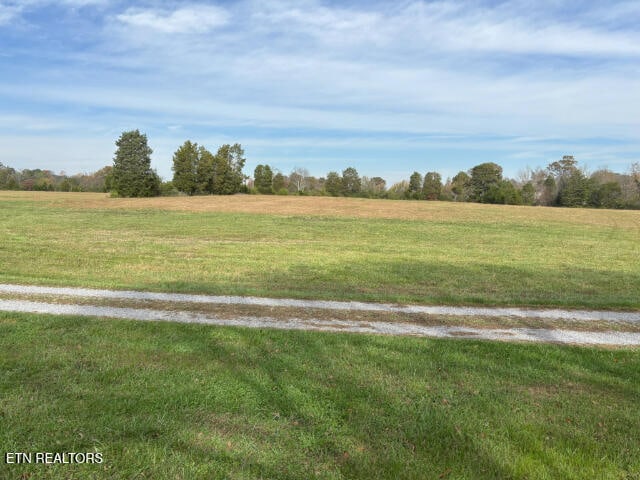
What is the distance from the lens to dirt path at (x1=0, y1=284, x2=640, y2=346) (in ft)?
21.2

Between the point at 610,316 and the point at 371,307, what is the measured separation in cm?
412

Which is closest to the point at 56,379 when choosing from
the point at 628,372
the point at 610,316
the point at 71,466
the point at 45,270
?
the point at 71,466

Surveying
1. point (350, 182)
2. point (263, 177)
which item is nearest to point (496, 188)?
point (350, 182)

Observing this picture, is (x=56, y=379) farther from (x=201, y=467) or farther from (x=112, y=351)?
(x=201, y=467)

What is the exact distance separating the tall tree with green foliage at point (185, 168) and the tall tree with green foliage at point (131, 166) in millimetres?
4561

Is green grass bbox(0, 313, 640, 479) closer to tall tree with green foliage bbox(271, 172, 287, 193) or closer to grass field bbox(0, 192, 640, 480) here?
grass field bbox(0, 192, 640, 480)

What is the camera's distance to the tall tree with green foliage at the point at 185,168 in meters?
65.2

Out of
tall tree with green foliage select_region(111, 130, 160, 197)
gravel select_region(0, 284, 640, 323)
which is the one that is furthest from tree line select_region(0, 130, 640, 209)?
gravel select_region(0, 284, 640, 323)

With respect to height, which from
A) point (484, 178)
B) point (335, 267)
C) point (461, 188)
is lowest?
point (335, 267)

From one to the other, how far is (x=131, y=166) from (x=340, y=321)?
5995cm

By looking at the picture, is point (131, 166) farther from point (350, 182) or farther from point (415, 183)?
point (415, 183)

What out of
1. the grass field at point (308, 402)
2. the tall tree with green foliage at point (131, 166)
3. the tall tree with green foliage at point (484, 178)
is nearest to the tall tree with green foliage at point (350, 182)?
the tall tree with green foliage at point (484, 178)

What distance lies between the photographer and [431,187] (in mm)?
82938

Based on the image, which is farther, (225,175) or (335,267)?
(225,175)
